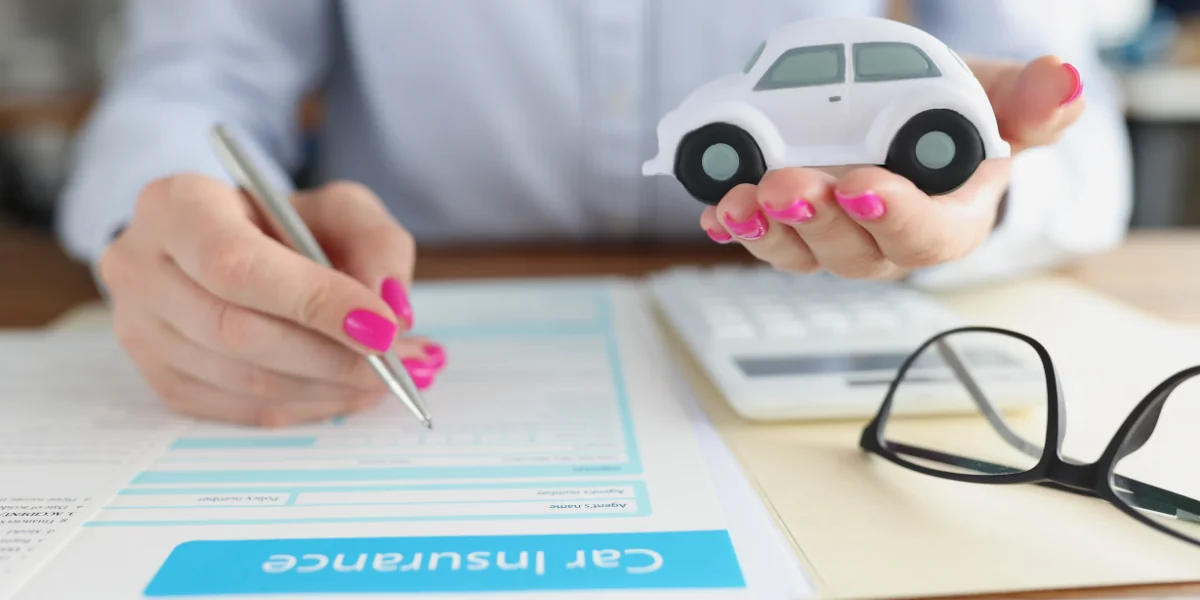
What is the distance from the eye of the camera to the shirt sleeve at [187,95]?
588mm

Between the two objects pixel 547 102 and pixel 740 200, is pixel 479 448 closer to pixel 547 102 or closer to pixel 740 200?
pixel 740 200

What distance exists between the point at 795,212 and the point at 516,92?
Answer: 1.59ft

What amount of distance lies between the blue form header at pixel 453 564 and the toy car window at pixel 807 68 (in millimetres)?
162

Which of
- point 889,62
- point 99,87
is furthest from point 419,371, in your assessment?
point 99,87

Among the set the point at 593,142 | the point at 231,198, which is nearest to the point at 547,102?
the point at 593,142

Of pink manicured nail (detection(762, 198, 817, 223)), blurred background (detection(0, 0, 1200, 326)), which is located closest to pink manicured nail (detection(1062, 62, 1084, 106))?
pink manicured nail (detection(762, 198, 817, 223))

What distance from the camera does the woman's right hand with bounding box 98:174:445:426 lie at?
1.29 feet

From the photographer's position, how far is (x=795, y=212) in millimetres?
301

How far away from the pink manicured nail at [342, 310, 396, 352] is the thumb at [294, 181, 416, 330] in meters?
0.04

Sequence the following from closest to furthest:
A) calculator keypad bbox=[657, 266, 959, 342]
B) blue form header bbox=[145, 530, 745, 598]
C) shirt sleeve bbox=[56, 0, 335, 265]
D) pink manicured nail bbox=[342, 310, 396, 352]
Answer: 1. blue form header bbox=[145, 530, 745, 598]
2. pink manicured nail bbox=[342, 310, 396, 352]
3. calculator keypad bbox=[657, 266, 959, 342]
4. shirt sleeve bbox=[56, 0, 335, 265]

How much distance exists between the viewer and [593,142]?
0.76m

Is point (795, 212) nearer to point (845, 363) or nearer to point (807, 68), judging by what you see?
point (807, 68)

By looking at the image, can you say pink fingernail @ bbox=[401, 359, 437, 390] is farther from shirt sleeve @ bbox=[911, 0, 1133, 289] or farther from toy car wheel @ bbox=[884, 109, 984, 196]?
shirt sleeve @ bbox=[911, 0, 1133, 289]

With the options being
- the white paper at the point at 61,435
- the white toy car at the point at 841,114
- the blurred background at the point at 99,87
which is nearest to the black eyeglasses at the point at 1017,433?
the white toy car at the point at 841,114
